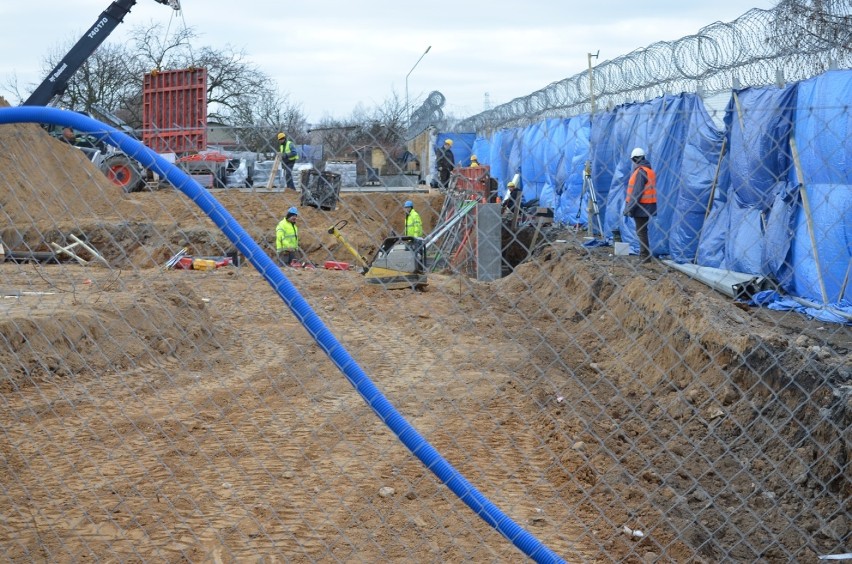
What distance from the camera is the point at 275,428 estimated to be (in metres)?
7.06

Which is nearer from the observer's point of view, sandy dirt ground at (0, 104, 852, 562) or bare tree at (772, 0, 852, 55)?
sandy dirt ground at (0, 104, 852, 562)

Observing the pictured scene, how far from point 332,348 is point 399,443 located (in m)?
3.76

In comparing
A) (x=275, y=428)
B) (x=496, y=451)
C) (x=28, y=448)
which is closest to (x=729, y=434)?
(x=496, y=451)

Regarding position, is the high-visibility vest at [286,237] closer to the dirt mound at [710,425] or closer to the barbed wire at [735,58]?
the barbed wire at [735,58]

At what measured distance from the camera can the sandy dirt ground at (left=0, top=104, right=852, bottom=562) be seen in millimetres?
4918

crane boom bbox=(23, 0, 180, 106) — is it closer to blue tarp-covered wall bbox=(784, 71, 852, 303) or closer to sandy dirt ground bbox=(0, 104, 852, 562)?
sandy dirt ground bbox=(0, 104, 852, 562)

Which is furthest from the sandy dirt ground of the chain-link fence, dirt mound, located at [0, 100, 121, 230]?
dirt mound, located at [0, 100, 121, 230]

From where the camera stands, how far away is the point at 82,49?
68.2 feet

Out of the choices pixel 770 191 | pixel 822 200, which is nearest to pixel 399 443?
pixel 770 191

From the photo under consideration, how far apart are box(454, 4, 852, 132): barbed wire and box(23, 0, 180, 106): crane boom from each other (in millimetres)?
11178

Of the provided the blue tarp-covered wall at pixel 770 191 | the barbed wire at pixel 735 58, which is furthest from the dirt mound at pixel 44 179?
the blue tarp-covered wall at pixel 770 191

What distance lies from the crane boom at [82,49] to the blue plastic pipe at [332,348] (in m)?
18.9

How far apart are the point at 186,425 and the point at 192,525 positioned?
2.15m

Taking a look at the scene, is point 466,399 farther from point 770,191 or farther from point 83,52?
point 83,52
